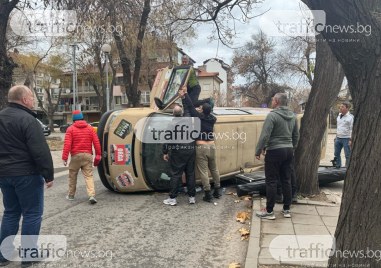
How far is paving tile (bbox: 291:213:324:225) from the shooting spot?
539 centimetres

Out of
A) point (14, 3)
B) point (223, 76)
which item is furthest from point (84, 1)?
point (223, 76)

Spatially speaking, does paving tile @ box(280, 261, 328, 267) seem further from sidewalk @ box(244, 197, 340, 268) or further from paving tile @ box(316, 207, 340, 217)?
paving tile @ box(316, 207, 340, 217)

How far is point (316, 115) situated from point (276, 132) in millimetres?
1496

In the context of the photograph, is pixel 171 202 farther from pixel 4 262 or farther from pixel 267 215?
pixel 4 262

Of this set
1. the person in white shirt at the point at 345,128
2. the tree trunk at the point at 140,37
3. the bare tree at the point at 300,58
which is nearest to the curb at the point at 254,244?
the person in white shirt at the point at 345,128

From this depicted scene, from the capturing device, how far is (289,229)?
5062mm

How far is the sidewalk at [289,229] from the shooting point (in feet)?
13.0

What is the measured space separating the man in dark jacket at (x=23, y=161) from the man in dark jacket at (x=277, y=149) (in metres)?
3.08

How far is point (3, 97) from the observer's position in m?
10.9

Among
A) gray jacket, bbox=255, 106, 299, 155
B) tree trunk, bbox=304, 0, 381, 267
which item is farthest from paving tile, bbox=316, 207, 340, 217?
tree trunk, bbox=304, 0, 381, 267

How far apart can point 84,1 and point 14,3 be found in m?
2.45

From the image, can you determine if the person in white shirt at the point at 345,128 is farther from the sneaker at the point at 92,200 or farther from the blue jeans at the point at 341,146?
the sneaker at the point at 92,200

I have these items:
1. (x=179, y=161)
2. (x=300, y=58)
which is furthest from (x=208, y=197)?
Answer: (x=300, y=58)

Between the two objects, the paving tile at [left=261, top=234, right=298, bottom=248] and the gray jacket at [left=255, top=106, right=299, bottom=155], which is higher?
the gray jacket at [left=255, top=106, right=299, bottom=155]
